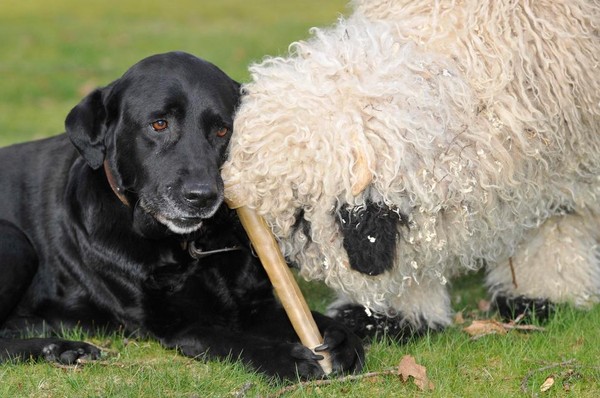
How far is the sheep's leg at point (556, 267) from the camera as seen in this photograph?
14.0ft

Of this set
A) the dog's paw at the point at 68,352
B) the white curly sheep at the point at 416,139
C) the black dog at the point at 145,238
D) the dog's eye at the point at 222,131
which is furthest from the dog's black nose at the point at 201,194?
the dog's paw at the point at 68,352

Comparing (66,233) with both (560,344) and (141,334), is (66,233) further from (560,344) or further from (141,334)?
(560,344)

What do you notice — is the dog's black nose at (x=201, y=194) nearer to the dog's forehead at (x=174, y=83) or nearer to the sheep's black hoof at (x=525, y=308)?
the dog's forehead at (x=174, y=83)

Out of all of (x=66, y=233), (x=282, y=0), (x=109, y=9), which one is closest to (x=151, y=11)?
(x=109, y=9)

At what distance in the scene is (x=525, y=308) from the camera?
4.30 meters

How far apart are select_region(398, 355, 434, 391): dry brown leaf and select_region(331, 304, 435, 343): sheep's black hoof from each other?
34 centimetres

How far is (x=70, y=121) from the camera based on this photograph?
4.01 meters

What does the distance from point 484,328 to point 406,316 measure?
38 centimetres

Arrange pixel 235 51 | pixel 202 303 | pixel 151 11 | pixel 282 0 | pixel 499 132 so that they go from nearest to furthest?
pixel 499 132 → pixel 202 303 → pixel 235 51 → pixel 151 11 → pixel 282 0

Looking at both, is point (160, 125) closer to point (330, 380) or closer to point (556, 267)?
point (330, 380)

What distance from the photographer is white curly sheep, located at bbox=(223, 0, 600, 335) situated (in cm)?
339

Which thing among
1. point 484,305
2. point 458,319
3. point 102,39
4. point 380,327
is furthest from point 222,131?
point 102,39

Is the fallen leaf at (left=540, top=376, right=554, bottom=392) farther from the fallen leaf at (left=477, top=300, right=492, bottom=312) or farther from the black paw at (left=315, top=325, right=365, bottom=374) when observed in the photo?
the fallen leaf at (left=477, top=300, right=492, bottom=312)

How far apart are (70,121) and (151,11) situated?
1627 cm
